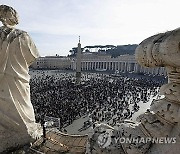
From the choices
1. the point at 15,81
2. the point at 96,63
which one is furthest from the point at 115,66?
the point at 15,81

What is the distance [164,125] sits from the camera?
111cm

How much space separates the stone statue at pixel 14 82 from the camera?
295 cm

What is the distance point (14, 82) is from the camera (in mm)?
3139

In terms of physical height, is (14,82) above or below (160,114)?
below

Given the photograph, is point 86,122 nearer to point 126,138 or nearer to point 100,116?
point 100,116

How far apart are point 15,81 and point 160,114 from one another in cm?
238

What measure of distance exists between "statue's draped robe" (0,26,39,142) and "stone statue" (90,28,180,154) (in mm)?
2006

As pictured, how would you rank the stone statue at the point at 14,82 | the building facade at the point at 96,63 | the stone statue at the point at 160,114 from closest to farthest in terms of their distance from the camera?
the stone statue at the point at 160,114 < the stone statue at the point at 14,82 < the building facade at the point at 96,63

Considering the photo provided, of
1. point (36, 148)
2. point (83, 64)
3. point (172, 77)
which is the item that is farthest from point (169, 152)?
point (83, 64)

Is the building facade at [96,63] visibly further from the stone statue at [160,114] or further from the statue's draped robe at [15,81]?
the stone statue at [160,114]

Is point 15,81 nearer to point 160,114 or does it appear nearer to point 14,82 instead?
point 14,82

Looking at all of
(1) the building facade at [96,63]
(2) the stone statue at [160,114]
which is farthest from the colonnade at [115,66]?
(2) the stone statue at [160,114]

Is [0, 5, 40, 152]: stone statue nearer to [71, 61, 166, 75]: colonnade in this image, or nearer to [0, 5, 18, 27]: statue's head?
[0, 5, 18, 27]: statue's head

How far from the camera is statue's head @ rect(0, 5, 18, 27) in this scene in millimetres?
3041
